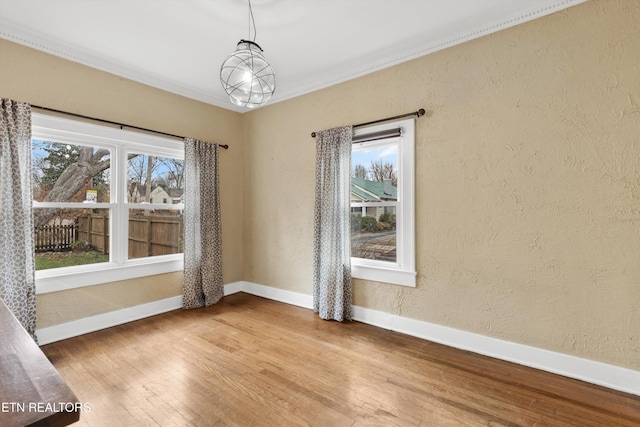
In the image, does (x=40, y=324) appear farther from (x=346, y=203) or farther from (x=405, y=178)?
(x=405, y=178)

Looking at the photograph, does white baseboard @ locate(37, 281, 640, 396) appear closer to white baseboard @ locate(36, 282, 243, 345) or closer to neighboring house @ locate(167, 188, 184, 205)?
white baseboard @ locate(36, 282, 243, 345)

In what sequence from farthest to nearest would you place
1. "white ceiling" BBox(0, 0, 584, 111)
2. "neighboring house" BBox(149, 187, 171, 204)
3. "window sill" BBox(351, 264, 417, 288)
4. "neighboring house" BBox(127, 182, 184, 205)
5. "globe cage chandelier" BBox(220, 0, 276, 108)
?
"neighboring house" BBox(149, 187, 171, 204) < "neighboring house" BBox(127, 182, 184, 205) < "window sill" BBox(351, 264, 417, 288) < "white ceiling" BBox(0, 0, 584, 111) < "globe cage chandelier" BBox(220, 0, 276, 108)

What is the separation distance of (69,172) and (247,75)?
227 centimetres

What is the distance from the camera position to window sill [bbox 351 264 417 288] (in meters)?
2.99

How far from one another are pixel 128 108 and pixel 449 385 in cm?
404

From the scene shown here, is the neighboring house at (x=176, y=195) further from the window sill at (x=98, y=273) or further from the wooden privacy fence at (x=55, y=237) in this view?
the wooden privacy fence at (x=55, y=237)

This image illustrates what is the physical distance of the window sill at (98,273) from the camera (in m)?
2.82

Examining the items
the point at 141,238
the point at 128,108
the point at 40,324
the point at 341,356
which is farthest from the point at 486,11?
the point at 40,324

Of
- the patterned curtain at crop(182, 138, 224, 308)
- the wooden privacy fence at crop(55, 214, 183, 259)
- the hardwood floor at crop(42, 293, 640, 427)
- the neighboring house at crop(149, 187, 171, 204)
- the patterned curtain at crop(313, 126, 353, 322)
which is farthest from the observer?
the patterned curtain at crop(182, 138, 224, 308)

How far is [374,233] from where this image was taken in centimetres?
335

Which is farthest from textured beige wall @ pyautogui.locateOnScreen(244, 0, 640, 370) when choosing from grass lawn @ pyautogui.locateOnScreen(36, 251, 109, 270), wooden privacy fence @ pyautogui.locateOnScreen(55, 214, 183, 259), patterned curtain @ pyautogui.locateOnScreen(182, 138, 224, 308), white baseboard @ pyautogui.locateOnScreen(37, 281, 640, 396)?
grass lawn @ pyautogui.locateOnScreen(36, 251, 109, 270)

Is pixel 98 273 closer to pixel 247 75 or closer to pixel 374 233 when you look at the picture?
pixel 247 75

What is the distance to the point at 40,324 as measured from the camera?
9.05ft

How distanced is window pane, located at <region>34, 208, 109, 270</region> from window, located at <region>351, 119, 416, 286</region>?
108 inches
